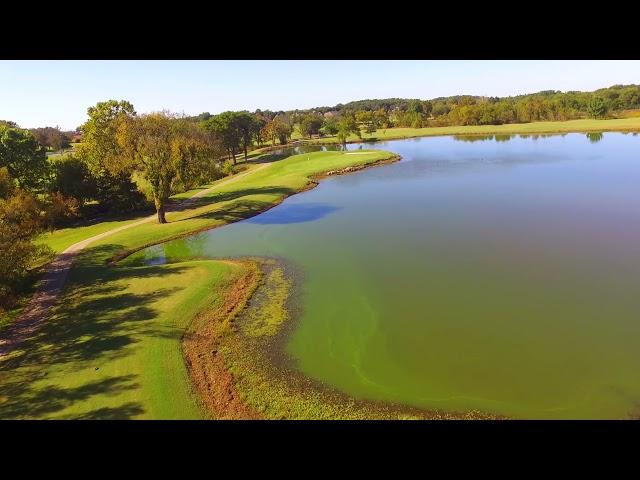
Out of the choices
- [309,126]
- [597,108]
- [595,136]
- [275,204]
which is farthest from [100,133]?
[597,108]

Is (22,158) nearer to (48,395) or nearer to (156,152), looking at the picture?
(156,152)

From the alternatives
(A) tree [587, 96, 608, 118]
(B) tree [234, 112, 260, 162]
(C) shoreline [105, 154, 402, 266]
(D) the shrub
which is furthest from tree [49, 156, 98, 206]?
(A) tree [587, 96, 608, 118]

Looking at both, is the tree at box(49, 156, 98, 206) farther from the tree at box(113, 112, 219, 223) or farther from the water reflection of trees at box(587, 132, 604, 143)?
the water reflection of trees at box(587, 132, 604, 143)
